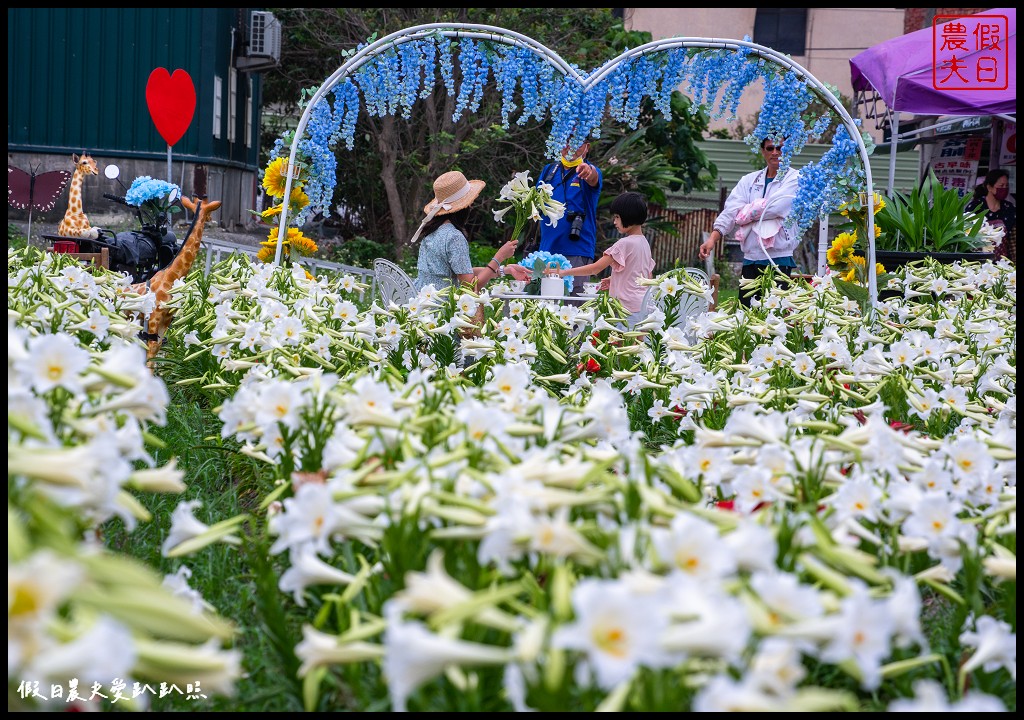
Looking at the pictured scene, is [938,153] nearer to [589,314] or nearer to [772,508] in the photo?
[589,314]

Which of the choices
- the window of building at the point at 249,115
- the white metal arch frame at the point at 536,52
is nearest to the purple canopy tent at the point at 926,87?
the white metal arch frame at the point at 536,52

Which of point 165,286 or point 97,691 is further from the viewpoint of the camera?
point 165,286

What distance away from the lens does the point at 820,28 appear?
22.9 meters

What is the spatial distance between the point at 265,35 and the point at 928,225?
10.2 metres

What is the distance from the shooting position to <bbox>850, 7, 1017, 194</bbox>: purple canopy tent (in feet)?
27.8

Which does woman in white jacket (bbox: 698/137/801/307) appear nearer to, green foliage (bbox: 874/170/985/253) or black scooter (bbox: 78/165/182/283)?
green foliage (bbox: 874/170/985/253)

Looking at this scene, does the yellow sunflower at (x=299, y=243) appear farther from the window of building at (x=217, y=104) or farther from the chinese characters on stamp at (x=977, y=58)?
the window of building at (x=217, y=104)

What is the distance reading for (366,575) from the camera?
1.85m

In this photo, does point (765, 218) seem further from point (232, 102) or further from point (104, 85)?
point (232, 102)

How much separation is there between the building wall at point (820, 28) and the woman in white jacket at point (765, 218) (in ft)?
51.6

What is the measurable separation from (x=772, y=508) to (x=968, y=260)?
655 centimetres

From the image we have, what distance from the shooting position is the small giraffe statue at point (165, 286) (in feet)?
16.8

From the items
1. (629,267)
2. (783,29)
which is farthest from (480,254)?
(783,29)

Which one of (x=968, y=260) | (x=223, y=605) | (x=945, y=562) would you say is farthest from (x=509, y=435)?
(x=968, y=260)
